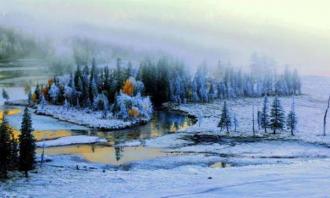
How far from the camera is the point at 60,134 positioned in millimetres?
98000

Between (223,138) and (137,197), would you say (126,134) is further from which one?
(137,197)

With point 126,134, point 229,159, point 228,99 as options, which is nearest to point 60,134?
point 126,134

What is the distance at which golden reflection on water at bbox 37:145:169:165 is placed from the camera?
240ft

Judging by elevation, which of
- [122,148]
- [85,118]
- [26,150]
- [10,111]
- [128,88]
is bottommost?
[122,148]

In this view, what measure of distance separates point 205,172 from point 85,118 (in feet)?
227

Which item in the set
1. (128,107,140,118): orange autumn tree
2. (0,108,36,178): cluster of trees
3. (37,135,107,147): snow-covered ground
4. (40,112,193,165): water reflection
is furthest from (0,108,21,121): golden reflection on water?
(0,108,36,178): cluster of trees

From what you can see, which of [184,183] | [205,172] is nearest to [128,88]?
[205,172]

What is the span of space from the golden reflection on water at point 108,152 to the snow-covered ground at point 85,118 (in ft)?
76.8

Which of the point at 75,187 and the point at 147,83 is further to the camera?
the point at 147,83

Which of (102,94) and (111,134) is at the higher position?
(102,94)

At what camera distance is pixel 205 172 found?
179 ft

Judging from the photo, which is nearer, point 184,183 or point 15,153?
point 184,183

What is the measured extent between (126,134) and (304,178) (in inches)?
2248

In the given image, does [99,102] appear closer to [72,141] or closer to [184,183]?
[72,141]
